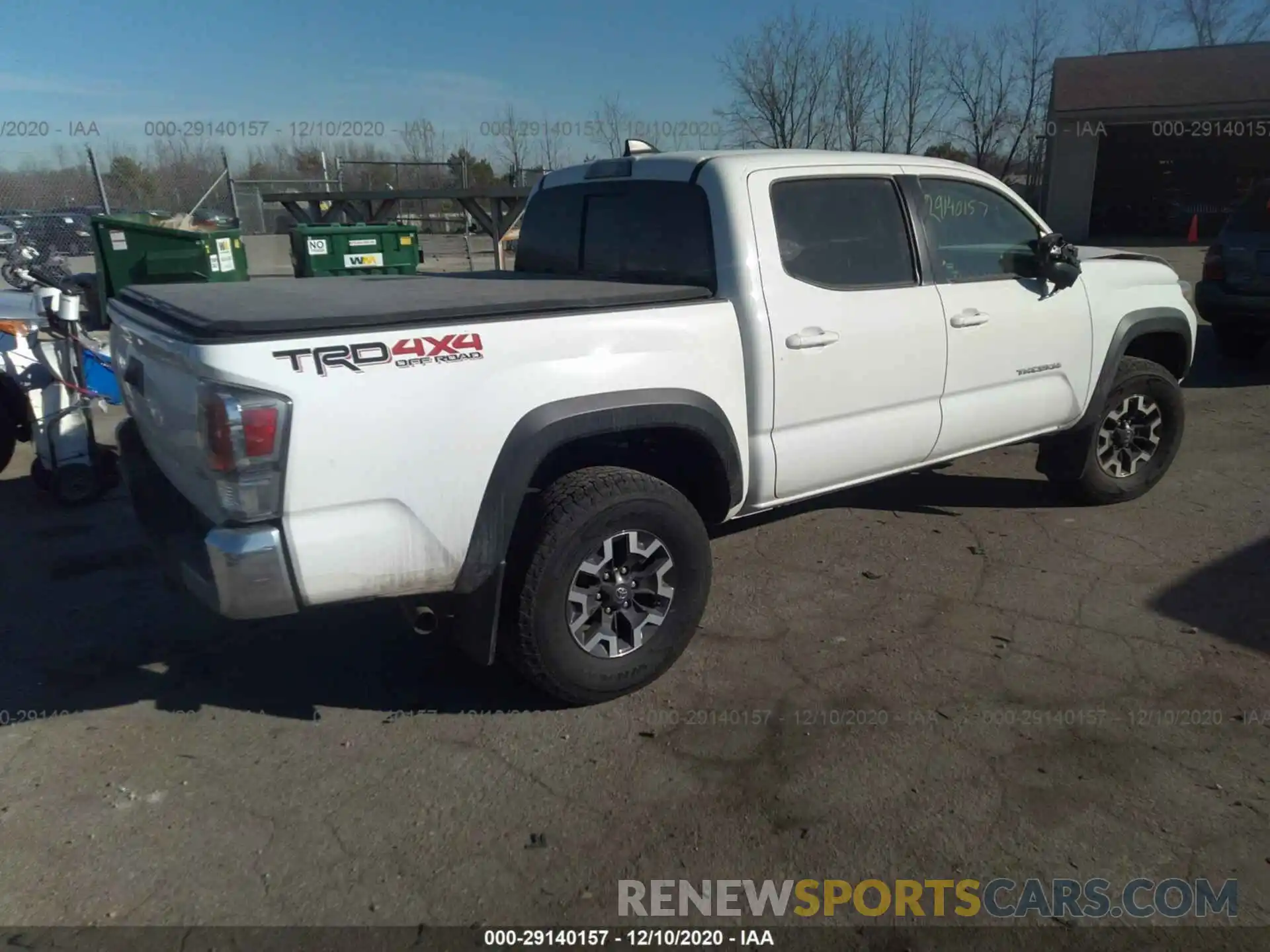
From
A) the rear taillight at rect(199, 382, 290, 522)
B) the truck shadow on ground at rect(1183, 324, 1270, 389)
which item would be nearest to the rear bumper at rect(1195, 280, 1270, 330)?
the truck shadow on ground at rect(1183, 324, 1270, 389)

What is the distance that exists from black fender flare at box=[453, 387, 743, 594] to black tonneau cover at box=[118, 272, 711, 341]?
0.34 metres

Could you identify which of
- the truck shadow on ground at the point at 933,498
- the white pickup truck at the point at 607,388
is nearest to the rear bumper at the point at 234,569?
the white pickup truck at the point at 607,388

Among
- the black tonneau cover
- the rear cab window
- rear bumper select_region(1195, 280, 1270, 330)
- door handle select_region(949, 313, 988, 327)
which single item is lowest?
rear bumper select_region(1195, 280, 1270, 330)

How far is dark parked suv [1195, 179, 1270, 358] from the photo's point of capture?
8.34m

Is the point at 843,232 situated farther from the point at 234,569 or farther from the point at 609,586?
the point at 234,569

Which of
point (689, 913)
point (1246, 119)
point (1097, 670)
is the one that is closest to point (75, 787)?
point (689, 913)

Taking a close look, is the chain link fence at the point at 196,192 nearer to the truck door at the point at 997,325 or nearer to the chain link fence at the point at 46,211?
the chain link fence at the point at 46,211

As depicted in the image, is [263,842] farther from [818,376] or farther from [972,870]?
[818,376]

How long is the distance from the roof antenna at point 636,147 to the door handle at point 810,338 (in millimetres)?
1643

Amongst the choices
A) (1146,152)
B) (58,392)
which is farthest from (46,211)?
(1146,152)

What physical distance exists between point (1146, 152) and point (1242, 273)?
1922cm

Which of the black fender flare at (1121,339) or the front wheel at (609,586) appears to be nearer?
the front wheel at (609,586)

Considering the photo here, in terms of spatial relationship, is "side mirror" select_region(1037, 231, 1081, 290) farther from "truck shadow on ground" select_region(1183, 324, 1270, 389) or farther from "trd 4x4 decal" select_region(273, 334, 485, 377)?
"truck shadow on ground" select_region(1183, 324, 1270, 389)

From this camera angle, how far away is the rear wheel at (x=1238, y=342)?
364 inches
